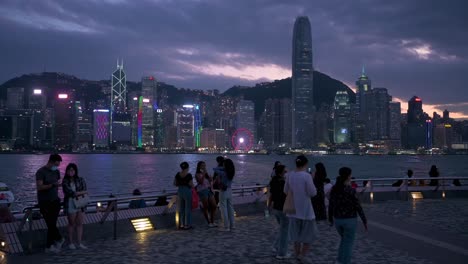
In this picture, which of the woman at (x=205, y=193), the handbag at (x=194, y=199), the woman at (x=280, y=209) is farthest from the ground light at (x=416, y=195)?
the woman at (x=280, y=209)

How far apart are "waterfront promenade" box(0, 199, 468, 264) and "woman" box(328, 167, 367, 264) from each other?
0.84m

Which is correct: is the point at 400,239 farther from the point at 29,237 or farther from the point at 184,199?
the point at 29,237

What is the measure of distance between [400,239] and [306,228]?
321cm

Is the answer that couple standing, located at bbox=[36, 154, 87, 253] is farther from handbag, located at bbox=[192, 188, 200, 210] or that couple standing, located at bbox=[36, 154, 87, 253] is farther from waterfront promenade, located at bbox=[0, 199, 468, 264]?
handbag, located at bbox=[192, 188, 200, 210]

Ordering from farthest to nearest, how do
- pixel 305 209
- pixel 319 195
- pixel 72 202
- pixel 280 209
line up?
1. pixel 319 195
2. pixel 72 202
3. pixel 280 209
4. pixel 305 209

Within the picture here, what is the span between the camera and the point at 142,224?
36.1 ft

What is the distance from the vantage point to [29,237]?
28.0 ft

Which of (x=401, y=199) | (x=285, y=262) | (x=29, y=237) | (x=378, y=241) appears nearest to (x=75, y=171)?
(x=29, y=237)

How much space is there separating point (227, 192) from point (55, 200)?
12.9 feet

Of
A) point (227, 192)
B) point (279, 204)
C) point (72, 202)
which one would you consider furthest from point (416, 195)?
point (72, 202)

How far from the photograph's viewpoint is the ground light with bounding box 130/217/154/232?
428 inches

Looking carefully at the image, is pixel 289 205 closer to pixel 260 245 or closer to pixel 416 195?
pixel 260 245

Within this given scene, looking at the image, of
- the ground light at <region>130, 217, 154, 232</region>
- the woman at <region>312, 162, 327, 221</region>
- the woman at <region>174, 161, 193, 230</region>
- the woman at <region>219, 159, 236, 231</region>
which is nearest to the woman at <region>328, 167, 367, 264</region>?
the woman at <region>219, 159, 236, 231</region>

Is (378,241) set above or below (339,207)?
below
